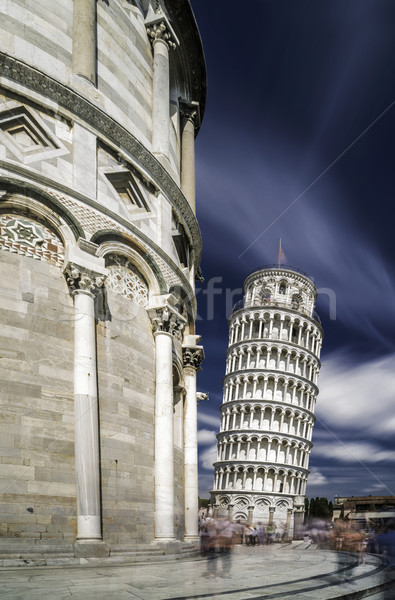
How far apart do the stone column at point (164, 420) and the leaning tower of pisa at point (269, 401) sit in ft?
157

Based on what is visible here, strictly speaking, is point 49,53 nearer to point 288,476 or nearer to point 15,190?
point 15,190

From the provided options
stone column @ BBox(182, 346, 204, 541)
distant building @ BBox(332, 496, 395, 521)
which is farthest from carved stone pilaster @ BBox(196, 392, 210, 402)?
distant building @ BBox(332, 496, 395, 521)

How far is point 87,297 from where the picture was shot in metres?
10.7

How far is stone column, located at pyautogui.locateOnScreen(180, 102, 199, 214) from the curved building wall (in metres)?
2.95

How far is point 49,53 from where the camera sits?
12.5m

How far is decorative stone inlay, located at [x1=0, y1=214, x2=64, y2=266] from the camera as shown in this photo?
10133mm

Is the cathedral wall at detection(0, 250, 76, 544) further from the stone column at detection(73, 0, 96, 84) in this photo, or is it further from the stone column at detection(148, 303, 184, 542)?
the stone column at detection(73, 0, 96, 84)

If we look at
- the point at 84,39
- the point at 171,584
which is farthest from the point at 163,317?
the point at 84,39

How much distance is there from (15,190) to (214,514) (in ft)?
186

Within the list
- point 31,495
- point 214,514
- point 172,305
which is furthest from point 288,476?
point 31,495

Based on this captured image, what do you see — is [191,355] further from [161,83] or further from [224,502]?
[224,502]

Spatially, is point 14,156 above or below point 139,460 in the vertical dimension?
above

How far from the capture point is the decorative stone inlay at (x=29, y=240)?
1013 centimetres

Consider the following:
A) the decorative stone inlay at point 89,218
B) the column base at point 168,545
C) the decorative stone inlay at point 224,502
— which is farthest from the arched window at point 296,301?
the column base at point 168,545
